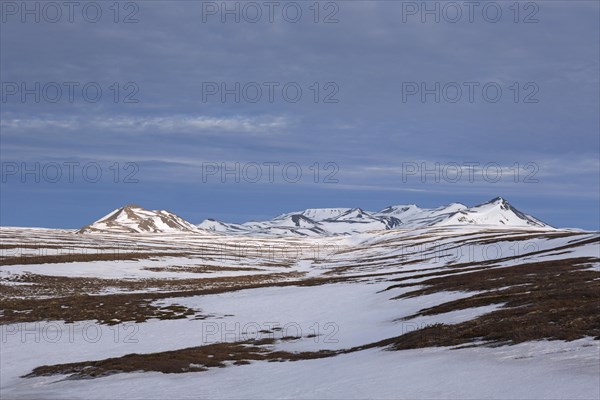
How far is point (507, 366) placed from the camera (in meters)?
15.2

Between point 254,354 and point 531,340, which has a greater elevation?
point 531,340

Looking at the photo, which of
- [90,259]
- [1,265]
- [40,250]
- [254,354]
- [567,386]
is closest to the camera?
[567,386]

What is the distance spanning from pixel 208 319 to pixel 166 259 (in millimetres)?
60515

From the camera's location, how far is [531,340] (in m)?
17.5

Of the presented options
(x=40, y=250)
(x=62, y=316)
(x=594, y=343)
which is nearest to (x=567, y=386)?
(x=594, y=343)

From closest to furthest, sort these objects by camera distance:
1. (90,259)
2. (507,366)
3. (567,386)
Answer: (567,386)
(507,366)
(90,259)

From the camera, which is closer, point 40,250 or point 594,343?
point 594,343

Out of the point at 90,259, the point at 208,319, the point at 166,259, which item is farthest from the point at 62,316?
the point at 166,259

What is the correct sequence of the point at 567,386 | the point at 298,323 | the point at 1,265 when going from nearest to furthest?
1. the point at 567,386
2. the point at 298,323
3. the point at 1,265

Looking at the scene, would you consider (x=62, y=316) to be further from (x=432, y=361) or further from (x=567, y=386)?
(x=567, y=386)

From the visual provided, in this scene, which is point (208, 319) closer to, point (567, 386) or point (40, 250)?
point (567, 386)

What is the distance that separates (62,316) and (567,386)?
1452 inches

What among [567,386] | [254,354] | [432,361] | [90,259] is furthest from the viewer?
[90,259]

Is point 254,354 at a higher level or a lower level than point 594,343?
lower
